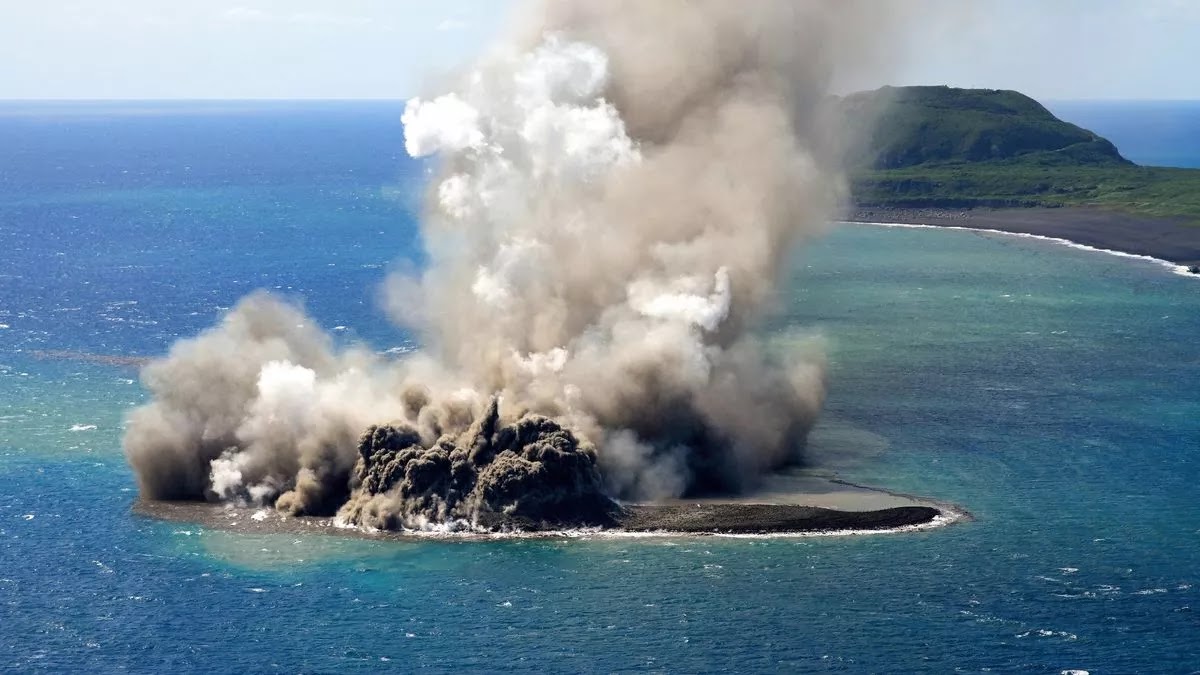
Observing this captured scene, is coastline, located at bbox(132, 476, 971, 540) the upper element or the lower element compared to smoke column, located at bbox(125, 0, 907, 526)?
lower

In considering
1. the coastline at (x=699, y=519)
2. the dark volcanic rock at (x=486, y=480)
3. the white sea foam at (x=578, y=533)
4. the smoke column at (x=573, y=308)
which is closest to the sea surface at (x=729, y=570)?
the white sea foam at (x=578, y=533)

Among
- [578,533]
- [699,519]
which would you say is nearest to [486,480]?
[578,533]

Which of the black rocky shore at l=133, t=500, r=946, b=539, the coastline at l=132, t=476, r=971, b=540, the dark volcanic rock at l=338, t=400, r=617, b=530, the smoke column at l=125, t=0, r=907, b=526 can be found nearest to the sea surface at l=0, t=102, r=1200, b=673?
the coastline at l=132, t=476, r=971, b=540

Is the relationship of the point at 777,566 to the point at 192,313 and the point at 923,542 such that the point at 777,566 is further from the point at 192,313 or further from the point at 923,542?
the point at 192,313

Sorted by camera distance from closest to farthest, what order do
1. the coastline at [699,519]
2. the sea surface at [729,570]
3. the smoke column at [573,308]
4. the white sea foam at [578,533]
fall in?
the sea surface at [729,570], the white sea foam at [578,533], the coastline at [699,519], the smoke column at [573,308]

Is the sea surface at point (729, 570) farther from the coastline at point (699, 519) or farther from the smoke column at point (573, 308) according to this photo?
the smoke column at point (573, 308)

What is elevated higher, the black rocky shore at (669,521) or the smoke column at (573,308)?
the smoke column at (573,308)

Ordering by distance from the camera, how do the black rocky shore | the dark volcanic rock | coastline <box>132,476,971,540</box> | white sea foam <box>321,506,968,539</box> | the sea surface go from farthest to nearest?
1. the dark volcanic rock
2. the black rocky shore
3. coastline <box>132,476,971,540</box>
4. white sea foam <box>321,506,968,539</box>
5. the sea surface

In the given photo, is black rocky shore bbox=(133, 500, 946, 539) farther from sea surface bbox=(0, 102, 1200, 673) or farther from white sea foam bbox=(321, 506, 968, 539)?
sea surface bbox=(0, 102, 1200, 673)

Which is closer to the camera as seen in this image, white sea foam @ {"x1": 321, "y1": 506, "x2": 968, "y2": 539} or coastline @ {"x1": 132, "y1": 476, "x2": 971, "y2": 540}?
white sea foam @ {"x1": 321, "y1": 506, "x2": 968, "y2": 539}
